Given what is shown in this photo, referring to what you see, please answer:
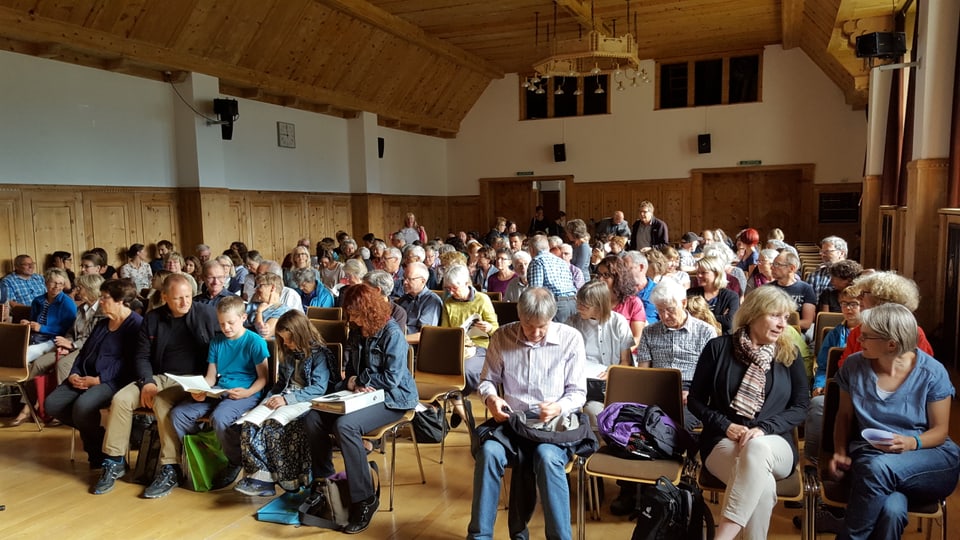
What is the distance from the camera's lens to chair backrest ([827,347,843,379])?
349 cm

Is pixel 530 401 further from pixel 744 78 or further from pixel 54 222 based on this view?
pixel 744 78

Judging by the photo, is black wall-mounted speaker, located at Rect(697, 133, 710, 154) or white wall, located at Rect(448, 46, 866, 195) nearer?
white wall, located at Rect(448, 46, 866, 195)

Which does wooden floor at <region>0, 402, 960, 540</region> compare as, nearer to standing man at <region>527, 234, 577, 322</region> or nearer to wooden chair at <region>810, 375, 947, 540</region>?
wooden chair at <region>810, 375, 947, 540</region>

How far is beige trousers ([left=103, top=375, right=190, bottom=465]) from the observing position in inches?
155

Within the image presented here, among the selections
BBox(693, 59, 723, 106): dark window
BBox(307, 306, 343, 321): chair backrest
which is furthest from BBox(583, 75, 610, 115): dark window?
BBox(307, 306, 343, 321): chair backrest

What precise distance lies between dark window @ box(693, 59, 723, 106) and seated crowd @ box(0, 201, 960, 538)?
33.1ft

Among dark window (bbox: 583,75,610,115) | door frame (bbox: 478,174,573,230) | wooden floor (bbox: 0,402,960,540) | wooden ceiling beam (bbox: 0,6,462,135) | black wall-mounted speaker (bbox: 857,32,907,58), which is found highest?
dark window (bbox: 583,75,610,115)

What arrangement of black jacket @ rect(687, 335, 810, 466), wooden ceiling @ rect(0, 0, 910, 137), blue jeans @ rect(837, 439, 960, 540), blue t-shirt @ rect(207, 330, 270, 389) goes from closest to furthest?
1. blue jeans @ rect(837, 439, 960, 540)
2. black jacket @ rect(687, 335, 810, 466)
3. blue t-shirt @ rect(207, 330, 270, 389)
4. wooden ceiling @ rect(0, 0, 910, 137)

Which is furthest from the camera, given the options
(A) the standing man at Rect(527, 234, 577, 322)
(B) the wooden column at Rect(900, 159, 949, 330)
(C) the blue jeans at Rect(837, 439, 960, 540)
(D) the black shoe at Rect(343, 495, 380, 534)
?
(B) the wooden column at Rect(900, 159, 949, 330)

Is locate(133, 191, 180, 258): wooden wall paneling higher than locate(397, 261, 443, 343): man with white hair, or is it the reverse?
locate(133, 191, 180, 258): wooden wall paneling

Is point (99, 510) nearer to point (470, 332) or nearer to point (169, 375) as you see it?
point (169, 375)

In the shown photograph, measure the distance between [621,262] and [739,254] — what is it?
495 centimetres

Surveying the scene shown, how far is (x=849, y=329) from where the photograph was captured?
3682 mm

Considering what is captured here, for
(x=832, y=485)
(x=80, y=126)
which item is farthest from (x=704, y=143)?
(x=832, y=485)
